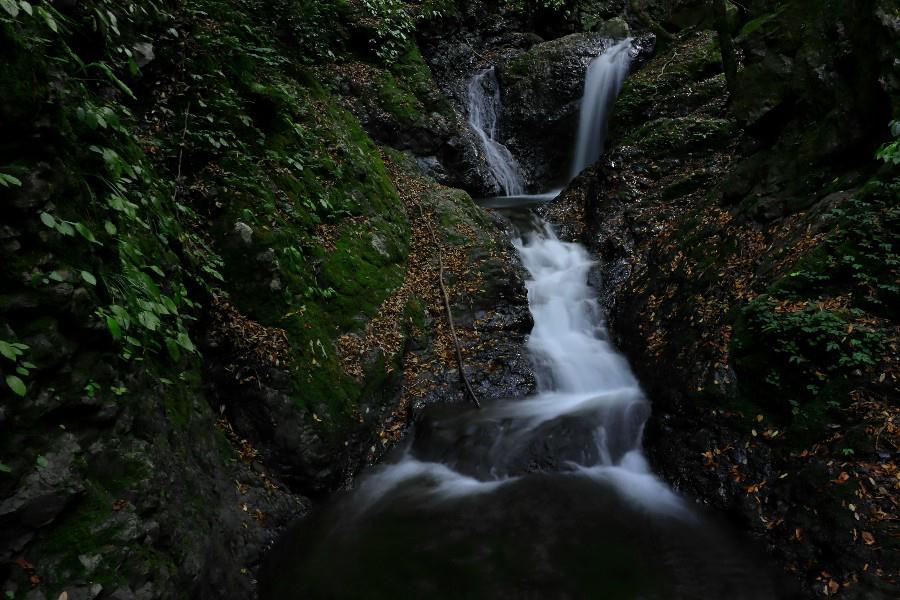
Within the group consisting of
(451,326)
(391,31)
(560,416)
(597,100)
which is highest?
(391,31)

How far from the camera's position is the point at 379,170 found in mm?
9641

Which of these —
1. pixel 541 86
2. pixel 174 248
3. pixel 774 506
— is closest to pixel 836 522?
pixel 774 506

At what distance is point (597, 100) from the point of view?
16000mm

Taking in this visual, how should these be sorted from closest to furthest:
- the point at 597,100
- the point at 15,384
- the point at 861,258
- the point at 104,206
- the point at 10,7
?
the point at 15,384, the point at 10,7, the point at 104,206, the point at 861,258, the point at 597,100

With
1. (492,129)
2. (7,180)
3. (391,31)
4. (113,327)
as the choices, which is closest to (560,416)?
(113,327)

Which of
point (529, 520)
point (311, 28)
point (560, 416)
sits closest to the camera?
point (529, 520)

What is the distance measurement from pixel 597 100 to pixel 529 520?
14389 millimetres

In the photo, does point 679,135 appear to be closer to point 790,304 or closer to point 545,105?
point 790,304

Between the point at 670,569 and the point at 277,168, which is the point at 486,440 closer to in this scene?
the point at 670,569

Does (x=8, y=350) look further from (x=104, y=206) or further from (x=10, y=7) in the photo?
(x=10, y=7)

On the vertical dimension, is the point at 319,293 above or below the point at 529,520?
above

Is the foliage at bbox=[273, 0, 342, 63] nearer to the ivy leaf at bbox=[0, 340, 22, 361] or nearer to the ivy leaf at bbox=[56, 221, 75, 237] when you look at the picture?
the ivy leaf at bbox=[56, 221, 75, 237]

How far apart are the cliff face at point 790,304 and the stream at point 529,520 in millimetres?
429

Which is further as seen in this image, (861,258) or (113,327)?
(861,258)
